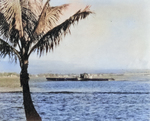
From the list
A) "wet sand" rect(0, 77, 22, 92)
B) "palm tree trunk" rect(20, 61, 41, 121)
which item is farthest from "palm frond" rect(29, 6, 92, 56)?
"wet sand" rect(0, 77, 22, 92)

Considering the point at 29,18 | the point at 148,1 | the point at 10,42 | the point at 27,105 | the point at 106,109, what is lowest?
the point at 106,109

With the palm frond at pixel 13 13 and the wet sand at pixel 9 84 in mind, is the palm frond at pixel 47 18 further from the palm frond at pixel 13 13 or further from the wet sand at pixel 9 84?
the wet sand at pixel 9 84

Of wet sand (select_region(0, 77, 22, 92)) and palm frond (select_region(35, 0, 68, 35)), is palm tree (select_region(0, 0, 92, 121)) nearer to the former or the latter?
palm frond (select_region(35, 0, 68, 35))

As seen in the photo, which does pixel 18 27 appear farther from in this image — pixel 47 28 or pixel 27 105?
pixel 27 105

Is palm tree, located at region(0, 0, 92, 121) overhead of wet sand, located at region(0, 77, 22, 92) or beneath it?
overhead

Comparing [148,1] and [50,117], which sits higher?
[148,1]

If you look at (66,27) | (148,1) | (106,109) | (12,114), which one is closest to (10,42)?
(66,27)

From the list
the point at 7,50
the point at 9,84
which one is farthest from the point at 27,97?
the point at 9,84

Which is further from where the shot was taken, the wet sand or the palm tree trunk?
the wet sand
